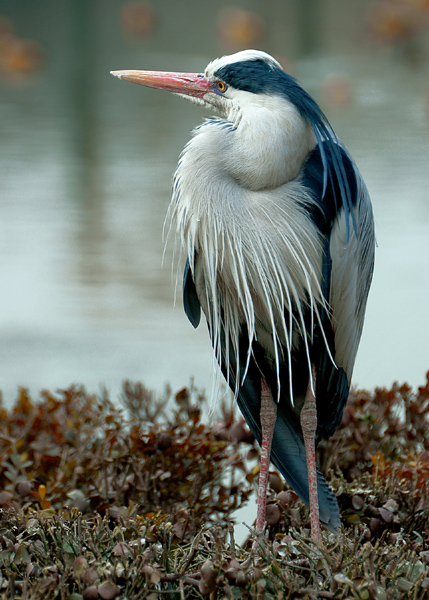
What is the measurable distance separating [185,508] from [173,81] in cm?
92

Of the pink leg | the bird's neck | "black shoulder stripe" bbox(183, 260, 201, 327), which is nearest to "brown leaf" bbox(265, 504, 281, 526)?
the pink leg

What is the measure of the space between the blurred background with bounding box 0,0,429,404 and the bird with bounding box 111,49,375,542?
149 cm

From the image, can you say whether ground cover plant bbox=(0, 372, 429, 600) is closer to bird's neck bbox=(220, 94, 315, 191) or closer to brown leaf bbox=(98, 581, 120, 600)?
brown leaf bbox=(98, 581, 120, 600)

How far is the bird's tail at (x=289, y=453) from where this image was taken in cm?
166

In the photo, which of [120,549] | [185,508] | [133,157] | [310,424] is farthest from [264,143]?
[133,157]

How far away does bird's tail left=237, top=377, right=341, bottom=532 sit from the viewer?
5.45ft

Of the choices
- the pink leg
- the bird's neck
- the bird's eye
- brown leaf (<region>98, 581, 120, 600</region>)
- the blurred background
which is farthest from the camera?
the blurred background

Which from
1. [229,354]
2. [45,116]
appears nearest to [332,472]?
[229,354]

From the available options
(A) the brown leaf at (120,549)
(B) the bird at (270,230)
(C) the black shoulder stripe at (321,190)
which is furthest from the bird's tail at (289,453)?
(A) the brown leaf at (120,549)

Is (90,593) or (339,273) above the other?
(339,273)

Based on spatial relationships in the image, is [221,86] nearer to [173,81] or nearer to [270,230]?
[173,81]

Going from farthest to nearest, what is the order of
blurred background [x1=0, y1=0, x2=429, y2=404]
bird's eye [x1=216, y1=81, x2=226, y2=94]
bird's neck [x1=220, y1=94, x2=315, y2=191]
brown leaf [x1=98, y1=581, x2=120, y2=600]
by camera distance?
blurred background [x1=0, y1=0, x2=429, y2=404] → bird's eye [x1=216, y1=81, x2=226, y2=94] → bird's neck [x1=220, y1=94, x2=315, y2=191] → brown leaf [x1=98, y1=581, x2=120, y2=600]

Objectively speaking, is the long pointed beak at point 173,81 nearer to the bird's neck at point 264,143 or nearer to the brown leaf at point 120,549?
the bird's neck at point 264,143

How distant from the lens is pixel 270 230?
1450 millimetres
